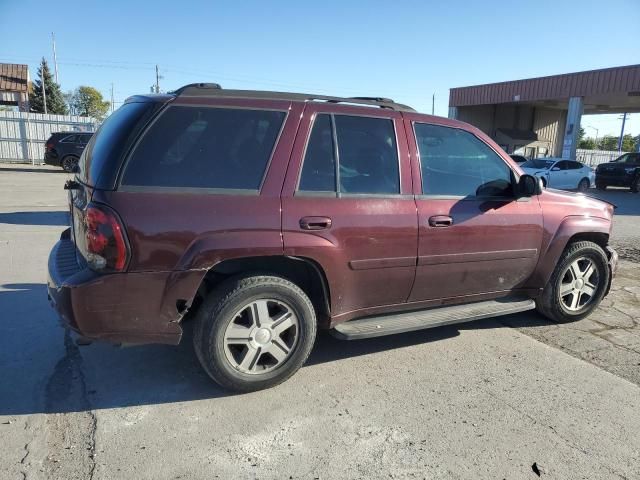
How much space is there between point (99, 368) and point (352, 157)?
2.39 metres

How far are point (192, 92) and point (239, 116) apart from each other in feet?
1.09

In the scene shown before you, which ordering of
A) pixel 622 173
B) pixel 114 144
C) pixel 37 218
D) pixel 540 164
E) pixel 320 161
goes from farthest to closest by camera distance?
1. pixel 622 173
2. pixel 540 164
3. pixel 37 218
4. pixel 320 161
5. pixel 114 144

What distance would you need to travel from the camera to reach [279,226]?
123 inches

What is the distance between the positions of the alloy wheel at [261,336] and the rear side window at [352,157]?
0.84 m

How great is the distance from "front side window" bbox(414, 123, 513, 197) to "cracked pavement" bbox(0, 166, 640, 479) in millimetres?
1325

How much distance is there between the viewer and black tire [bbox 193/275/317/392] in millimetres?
3088

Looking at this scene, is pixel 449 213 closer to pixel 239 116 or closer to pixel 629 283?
pixel 239 116

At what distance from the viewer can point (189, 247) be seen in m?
2.94

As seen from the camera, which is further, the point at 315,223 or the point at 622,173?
the point at 622,173

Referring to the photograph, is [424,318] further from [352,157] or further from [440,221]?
[352,157]

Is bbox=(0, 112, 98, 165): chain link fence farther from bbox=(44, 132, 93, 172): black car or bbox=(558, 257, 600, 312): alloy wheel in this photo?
bbox=(558, 257, 600, 312): alloy wheel

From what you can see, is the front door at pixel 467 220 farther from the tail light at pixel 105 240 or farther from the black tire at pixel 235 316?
the tail light at pixel 105 240

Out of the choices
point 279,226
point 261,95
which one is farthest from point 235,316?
point 261,95

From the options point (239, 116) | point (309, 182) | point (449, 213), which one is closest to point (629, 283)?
point (449, 213)
